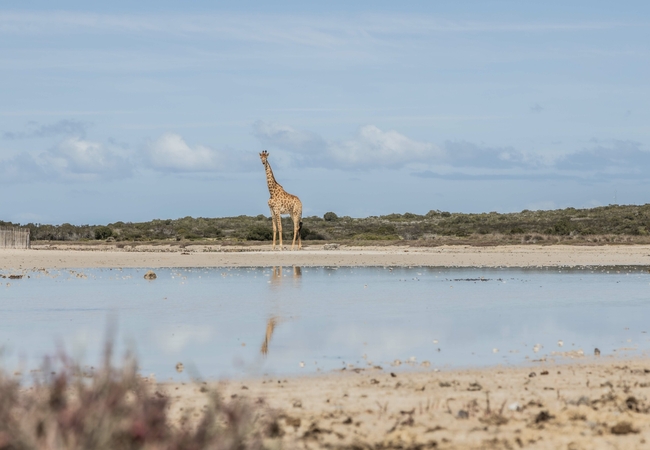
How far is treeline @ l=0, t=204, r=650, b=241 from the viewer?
61844 millimetres

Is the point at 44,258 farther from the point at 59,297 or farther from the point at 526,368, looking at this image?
the point at 526,368

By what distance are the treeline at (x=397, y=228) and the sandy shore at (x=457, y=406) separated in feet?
146

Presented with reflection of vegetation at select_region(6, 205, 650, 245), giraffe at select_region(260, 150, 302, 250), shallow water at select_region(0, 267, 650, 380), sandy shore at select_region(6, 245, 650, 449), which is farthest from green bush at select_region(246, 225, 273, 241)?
sandy shore at select_region(6, 245, 650, 449)

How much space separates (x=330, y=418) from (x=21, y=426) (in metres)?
3.85

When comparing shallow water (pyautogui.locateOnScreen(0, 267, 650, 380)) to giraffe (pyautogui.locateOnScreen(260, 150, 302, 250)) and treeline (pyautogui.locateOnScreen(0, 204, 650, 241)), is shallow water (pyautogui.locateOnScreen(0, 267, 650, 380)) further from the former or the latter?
treeline (pyautogui.locateOnScreen(0, 204, 650, 241))

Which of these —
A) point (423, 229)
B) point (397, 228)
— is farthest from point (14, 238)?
point (397, 228)

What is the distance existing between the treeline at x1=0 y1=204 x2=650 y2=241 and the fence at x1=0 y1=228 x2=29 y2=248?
1582cm

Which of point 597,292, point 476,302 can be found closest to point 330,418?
point 476,302

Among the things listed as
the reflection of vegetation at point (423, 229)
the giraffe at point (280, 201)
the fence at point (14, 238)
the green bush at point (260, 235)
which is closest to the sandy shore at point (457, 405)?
the giraffe at point (280, 201)

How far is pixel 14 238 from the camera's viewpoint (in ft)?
146

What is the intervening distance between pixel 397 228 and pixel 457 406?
6974cm

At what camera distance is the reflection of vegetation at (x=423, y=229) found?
58.2 metres

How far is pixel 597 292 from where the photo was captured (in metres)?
21.0

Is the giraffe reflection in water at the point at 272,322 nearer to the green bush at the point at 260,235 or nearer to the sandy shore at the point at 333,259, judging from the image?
the sandy shore at the point at 333,259
